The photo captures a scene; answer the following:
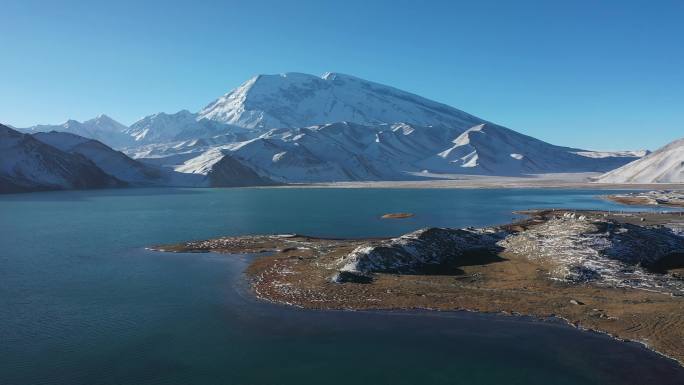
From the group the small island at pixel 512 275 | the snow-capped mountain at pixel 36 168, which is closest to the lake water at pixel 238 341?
the small island at pixel 512 275

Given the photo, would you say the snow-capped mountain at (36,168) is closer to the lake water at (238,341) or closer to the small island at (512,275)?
the small island at (512,275)

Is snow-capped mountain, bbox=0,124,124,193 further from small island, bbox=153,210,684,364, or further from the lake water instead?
the lake water

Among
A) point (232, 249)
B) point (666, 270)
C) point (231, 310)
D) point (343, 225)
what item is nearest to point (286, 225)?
point (343, 225)

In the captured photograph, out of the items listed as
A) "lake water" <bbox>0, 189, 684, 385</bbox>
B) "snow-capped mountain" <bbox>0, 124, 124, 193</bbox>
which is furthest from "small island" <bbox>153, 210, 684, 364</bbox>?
"snow-capped mountain" <bbox>0, 124, 124, 193</bbox>

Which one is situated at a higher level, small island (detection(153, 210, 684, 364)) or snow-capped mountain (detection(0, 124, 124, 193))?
snow-capped mountain (detection(0, 124, 124, 193))

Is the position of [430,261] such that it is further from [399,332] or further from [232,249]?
[232,249]

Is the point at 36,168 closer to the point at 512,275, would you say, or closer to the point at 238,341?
the point at 238,341
